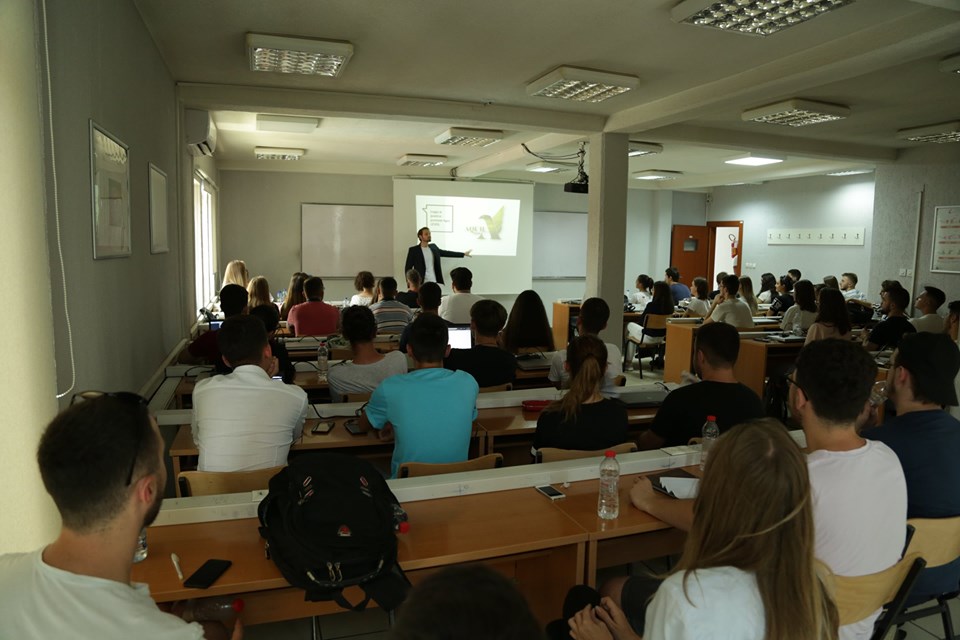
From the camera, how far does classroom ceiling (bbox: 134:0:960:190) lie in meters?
3.69

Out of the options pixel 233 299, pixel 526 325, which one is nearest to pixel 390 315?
pixel 526 325

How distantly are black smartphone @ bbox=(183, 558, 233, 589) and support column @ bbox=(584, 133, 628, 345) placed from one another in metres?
5.40

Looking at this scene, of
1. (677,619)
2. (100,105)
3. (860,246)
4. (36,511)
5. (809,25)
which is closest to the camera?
(677,619)

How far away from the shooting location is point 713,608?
47.9 inches

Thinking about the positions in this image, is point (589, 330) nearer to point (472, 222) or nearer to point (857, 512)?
Answer: point (857, 512)

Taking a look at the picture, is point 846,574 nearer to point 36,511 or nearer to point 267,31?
point 36,511

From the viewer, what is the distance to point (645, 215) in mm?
13672

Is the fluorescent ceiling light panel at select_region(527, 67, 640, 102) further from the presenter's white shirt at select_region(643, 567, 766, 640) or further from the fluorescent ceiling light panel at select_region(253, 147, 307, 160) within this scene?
the fluorescent ceiling light panel at select_region(253, 147, 307, 160)

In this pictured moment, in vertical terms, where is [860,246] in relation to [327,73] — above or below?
below

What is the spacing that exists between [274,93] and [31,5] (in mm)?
3735

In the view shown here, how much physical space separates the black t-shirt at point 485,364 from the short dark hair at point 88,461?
2.96 m

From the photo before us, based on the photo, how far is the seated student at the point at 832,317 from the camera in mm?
5785

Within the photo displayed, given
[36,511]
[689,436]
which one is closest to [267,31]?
[36,511]

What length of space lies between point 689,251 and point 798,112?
8312 mm
